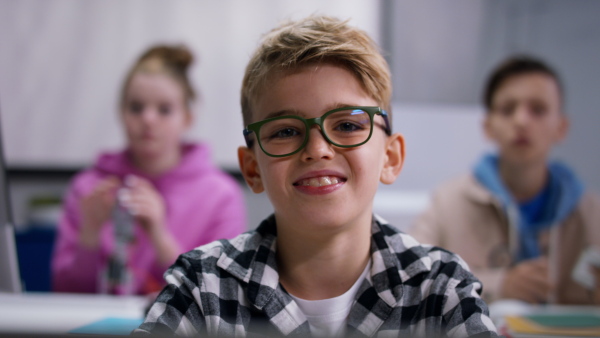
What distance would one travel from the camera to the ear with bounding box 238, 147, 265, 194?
643 mm

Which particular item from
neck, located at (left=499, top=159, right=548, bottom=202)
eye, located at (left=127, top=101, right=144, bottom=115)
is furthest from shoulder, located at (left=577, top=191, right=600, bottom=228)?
eye, located at (left=127, top=101, right=144, bottom=115)

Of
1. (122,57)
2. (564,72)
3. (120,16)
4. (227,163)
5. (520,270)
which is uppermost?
(120,16)

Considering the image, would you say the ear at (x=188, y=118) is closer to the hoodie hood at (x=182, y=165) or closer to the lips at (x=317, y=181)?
the hoodie hood at (x=182, y=165)

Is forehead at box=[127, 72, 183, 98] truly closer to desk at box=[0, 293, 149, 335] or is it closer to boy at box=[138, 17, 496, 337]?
desk at box=[0, 293, 149, 335]

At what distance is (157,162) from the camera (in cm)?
162

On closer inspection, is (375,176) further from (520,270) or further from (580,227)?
(580,227)

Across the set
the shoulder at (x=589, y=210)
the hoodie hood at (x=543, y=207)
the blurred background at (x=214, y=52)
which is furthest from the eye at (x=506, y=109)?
the blurred background at (x=214, y=52)

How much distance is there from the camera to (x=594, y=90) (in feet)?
7.39

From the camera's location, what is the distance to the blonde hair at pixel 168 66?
5.22 feet

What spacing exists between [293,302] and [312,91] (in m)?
0.25

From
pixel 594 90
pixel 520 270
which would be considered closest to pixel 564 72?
pixel 594 90

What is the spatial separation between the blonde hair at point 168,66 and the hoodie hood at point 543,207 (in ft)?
3.06

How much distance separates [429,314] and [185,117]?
1.20 metres

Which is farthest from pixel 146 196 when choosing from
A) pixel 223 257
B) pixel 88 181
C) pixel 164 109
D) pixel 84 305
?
pixel 223 257
